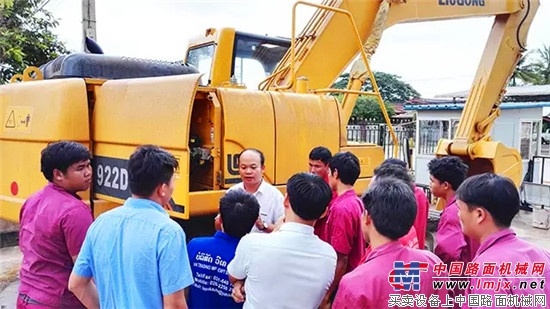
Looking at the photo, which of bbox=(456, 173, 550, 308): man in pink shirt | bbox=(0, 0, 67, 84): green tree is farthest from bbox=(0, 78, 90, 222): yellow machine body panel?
bbox=(0, 0, 67, 84): green tree

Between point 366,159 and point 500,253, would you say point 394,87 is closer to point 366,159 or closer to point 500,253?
point 366,159

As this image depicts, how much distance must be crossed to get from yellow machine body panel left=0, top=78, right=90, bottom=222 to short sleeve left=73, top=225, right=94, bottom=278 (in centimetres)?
160

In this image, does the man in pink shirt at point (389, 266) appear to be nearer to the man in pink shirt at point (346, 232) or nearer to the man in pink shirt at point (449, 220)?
the man in pink shirt at point (346, 232)

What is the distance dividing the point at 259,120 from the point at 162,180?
5.45 feet

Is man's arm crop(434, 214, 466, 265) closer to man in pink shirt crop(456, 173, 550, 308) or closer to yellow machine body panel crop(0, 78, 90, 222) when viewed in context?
man in pink shirt crop(456, 173, 550, 308)

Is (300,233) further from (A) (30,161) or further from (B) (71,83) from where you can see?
(A) (30,161)

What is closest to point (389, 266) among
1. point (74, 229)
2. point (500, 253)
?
point (500, 253)

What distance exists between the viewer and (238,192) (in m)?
2.32

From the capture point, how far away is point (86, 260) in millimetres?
1995

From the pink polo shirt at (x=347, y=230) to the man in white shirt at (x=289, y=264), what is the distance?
16.5 inches

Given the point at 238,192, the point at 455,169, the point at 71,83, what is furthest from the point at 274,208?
the point at 71,83

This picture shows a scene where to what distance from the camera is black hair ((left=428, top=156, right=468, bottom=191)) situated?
2.81 meters

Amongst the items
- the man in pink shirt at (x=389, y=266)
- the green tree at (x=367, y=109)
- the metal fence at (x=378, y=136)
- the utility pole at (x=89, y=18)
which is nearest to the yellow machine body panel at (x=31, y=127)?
the man in pink shirt at (x=389, y=266)

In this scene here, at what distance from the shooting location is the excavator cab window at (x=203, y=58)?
5.13m
